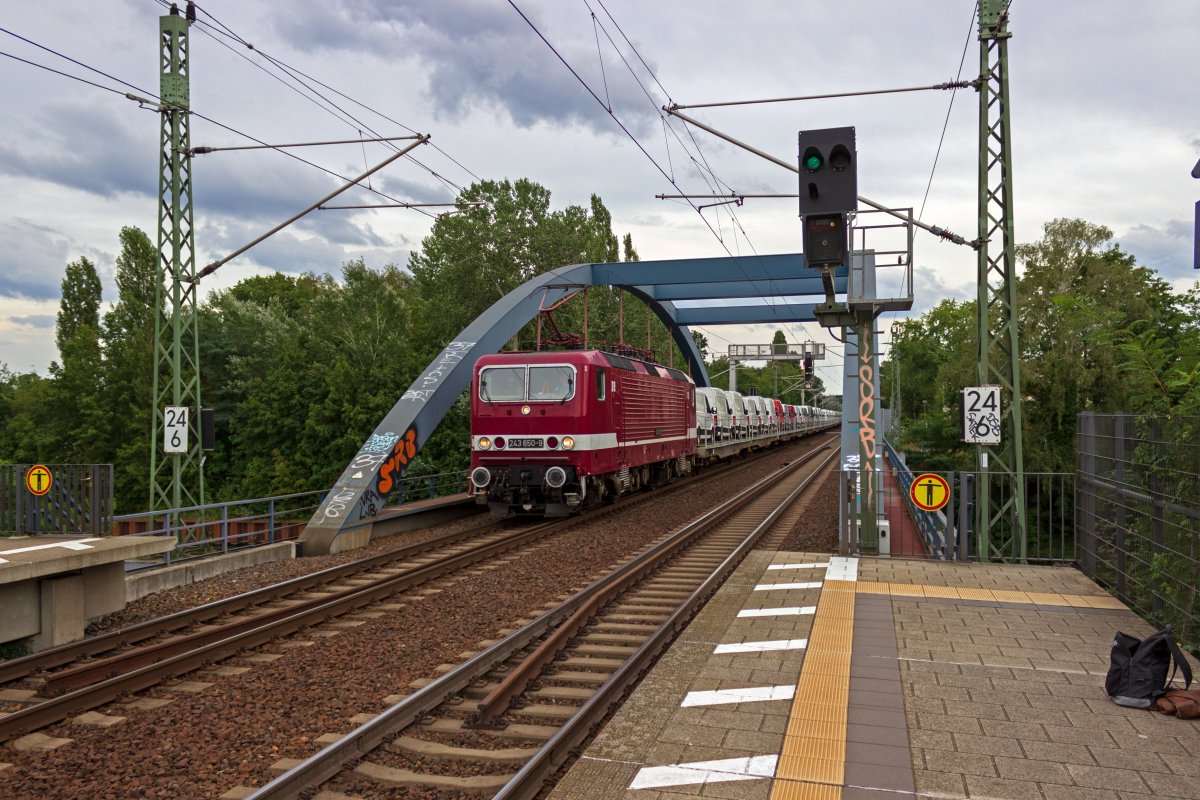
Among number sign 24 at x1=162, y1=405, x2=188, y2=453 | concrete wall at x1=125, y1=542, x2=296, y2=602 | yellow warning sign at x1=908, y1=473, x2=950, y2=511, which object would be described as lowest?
concrete wall at x1=125, y1=542, x2=296, y2=602

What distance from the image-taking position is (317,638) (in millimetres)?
8523

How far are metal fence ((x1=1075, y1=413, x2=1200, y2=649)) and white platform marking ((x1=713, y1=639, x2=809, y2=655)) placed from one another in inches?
120

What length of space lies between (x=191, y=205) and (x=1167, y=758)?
16.6 metres

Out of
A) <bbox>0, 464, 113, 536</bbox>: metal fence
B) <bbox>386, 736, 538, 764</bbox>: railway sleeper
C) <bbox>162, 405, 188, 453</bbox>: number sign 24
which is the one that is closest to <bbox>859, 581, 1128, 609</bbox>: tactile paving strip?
<bbox>386, 736, 538, 764</bbox>: railway sleeper

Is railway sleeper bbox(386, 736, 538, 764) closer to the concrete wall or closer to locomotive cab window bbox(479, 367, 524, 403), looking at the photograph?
the concrete wall

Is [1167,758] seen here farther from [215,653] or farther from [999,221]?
[999,221]

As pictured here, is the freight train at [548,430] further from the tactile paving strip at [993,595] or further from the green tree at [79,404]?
the green tree at [79,404]

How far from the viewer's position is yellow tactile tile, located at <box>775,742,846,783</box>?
187 inches

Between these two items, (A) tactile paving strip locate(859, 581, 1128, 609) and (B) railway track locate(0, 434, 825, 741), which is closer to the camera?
(B) railway track locate(0, 434, 825, 741)

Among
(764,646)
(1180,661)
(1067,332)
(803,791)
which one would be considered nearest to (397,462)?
(764,646)

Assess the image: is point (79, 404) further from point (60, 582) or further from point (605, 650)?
point (605, 650)

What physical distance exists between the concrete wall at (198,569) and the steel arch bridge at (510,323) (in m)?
0.69

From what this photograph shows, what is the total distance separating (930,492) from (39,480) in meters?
10.6

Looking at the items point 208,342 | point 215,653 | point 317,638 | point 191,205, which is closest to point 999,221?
point 317,638
